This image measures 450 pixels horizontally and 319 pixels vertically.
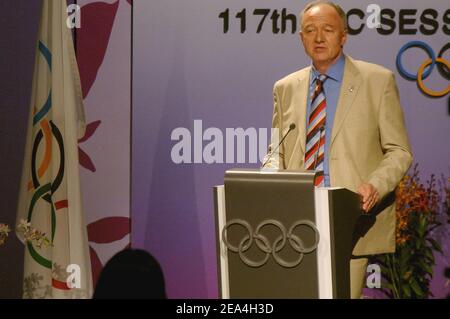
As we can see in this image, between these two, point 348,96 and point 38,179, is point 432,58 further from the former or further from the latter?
point 38,179

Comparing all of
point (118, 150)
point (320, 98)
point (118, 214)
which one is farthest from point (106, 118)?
point (320, 98)

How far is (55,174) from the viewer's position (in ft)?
15.8

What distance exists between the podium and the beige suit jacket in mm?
817

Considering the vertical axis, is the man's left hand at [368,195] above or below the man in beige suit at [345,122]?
below

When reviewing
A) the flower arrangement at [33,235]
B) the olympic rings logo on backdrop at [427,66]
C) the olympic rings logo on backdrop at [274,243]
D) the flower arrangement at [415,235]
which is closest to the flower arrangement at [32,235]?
the flower arrangement at [33,235]

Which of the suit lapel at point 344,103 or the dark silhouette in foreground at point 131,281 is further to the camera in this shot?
the suit lapel at point 344,103

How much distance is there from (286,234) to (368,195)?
518 millimetres

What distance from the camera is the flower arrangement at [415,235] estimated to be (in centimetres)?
546

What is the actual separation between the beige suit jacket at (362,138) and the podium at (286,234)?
2.68 ft

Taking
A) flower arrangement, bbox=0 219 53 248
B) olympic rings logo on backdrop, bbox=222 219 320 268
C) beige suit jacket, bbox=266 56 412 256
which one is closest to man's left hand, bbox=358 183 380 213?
olympic rings logo on backdrop, bbox=222 219 320 268

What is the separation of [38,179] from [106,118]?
0.94 meters

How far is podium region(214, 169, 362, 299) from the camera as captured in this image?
3.58 metres

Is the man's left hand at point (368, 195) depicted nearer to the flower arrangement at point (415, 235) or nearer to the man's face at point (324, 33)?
the man's face at point (324, 33)

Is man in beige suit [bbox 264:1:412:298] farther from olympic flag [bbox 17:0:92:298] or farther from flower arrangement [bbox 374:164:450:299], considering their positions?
olympic flag [bbox 17:0:92:298]
